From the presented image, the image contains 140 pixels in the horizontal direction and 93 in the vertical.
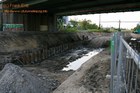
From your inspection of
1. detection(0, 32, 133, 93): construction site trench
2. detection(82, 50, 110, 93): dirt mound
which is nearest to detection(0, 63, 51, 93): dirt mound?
detection(0, 32, 133, 93): construction site trench

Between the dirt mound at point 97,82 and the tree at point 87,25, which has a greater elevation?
the tree at point 87,25

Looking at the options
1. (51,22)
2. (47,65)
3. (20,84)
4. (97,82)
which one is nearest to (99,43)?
(51,22)

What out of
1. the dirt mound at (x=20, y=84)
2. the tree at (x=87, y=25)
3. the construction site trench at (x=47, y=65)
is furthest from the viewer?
the tree at (x=87, y=25)

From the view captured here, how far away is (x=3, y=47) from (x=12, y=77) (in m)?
19.5

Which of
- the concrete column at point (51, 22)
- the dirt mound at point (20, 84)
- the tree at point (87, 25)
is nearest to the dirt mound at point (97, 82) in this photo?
the dirt mound at point (20, 84)

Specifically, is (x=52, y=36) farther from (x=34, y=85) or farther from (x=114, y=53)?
(x=114, y=53)

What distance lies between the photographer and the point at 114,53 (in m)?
6.58

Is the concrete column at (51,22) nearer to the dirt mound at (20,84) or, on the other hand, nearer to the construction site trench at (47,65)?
the construction site trench at (47,65)

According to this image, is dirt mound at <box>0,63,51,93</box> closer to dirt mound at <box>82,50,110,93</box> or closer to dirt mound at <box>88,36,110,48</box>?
dirt mound at <box>82,50,110,93</box>

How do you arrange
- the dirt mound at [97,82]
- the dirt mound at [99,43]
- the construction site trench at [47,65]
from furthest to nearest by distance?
the dirt mound at [99,43] < the construction site trench at [47,65] < the dirt mound at [97,82]

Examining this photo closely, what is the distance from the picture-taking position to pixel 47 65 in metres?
28.0

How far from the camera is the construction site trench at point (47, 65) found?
12.7 metres

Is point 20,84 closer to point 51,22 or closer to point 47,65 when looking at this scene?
point 47,65

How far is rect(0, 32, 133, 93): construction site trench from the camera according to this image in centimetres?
1267
